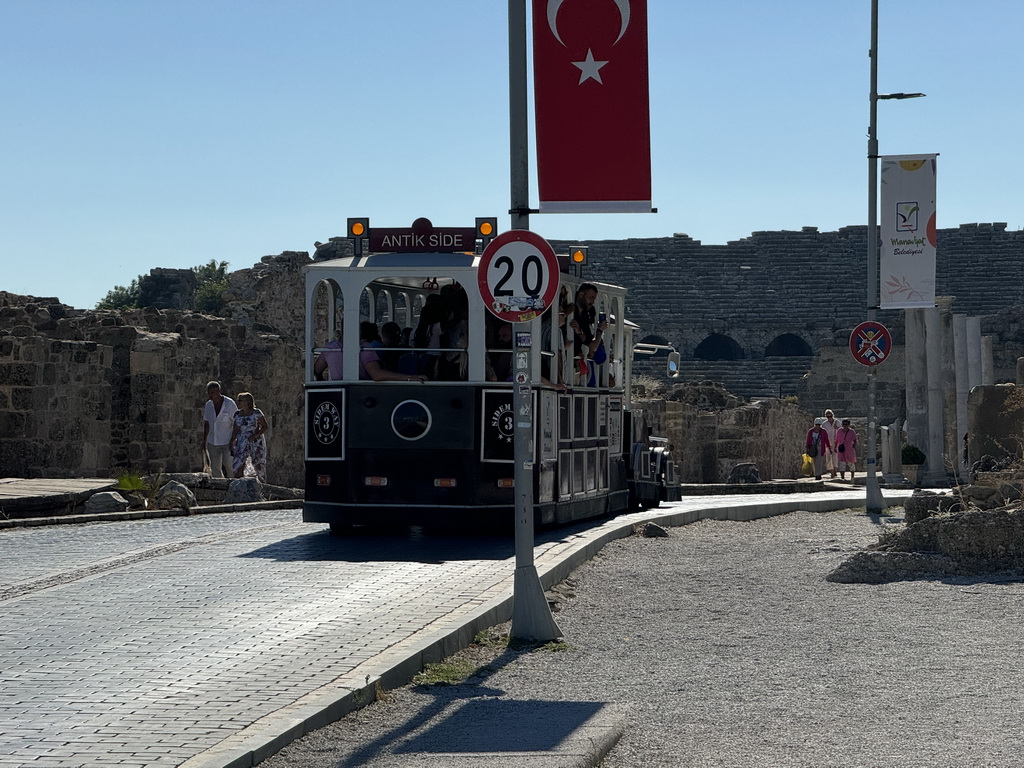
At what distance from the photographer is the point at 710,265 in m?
70.9

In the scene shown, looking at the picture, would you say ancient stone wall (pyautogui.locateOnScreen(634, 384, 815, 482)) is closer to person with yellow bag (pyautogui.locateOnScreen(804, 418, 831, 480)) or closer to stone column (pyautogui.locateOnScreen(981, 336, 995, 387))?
person with yellow bag (pyautogui.locateOnScreen(804, 418, 831, 480))

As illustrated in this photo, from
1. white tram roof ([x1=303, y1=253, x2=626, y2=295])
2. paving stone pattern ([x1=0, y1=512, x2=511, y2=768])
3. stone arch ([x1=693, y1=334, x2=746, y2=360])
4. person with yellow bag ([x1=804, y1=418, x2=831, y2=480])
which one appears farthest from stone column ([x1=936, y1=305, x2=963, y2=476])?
stone arch ([x1=693, y1=334, x2=746, y2=360])

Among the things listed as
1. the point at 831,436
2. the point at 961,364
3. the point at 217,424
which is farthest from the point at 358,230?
the point at 961,364

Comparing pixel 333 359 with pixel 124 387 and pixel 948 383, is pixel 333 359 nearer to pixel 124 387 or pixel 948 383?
pixel 124 387

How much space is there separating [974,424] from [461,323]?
366 inches

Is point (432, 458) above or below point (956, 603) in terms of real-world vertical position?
above

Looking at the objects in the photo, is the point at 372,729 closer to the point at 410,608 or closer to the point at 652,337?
the point at 410,608

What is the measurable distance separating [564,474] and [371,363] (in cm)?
236

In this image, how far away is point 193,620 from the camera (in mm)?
9625

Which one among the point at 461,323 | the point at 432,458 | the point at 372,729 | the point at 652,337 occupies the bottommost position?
the point at 372,729

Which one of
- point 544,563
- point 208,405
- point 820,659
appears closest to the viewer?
point 820,659

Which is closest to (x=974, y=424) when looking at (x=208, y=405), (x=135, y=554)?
(x=208, y=405)

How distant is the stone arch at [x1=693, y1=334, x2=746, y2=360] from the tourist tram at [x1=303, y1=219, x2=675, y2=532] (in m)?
51.1

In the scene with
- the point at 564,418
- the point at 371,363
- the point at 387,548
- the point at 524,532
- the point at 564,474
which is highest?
the point at 371,363
